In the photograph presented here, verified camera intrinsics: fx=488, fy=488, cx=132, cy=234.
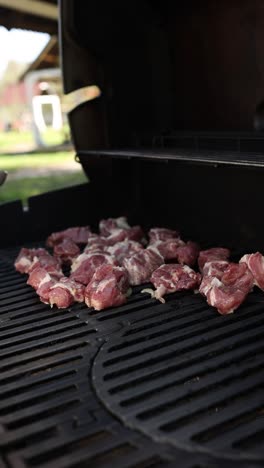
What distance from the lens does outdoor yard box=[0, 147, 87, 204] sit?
8056 millimetres

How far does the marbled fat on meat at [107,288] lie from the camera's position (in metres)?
2.41

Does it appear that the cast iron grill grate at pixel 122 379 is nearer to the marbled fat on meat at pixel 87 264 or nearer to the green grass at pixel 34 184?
the marbled fat on meat at pixel 87 264

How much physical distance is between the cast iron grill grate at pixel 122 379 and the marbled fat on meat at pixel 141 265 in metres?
0.20

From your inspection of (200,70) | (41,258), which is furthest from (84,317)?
(200,70)

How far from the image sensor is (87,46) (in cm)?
334

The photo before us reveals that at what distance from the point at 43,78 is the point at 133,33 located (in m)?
11.6

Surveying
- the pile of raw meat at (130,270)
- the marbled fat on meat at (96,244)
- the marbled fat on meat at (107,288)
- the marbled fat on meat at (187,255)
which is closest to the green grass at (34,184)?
the marbled fat on meat at (96,244)

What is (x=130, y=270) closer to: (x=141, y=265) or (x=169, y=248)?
(x=141, y=265)

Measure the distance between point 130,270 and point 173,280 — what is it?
30 centimetres

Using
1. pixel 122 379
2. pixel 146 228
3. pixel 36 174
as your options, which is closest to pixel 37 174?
pixel 36 174

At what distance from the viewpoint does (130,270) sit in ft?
9.01

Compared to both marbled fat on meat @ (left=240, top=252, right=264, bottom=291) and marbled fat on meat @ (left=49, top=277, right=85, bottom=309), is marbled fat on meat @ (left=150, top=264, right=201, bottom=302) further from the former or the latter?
marbled fat on meat @ (left=49, top=277, right=85, bottom=309)

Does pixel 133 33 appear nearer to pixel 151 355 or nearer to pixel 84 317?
pixel 84 317

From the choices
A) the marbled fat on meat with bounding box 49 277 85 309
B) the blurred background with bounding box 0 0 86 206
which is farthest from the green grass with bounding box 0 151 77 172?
the marbled fat on meat with bounding box 49 277 85 309
